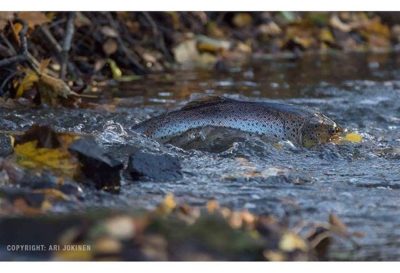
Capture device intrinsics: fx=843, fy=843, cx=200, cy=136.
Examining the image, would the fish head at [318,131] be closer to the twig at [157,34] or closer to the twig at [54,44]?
the twig at [54,44]

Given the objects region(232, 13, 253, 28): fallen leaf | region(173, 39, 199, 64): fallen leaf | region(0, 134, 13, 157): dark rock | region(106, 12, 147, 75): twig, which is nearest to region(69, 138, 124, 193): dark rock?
region(0, 134, 13, 157): dark rock

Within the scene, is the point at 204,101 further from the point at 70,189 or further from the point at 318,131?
the point at 70,189

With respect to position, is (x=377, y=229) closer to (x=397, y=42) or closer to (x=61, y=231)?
(x=61, y=231)

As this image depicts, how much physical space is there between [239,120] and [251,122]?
2.2 inches

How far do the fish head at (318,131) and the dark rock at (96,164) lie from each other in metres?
1.18

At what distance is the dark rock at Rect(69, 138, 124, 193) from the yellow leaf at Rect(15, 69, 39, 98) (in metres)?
1.98

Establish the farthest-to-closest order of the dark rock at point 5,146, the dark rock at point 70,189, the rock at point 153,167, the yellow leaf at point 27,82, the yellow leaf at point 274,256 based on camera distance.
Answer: the yellow leaf at point 27,82
the dark rock at point 5,146
the rock at point 153,167
the dark rock at point 70,189
the yellow leaf at point 274,256

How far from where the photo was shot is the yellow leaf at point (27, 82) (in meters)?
4.75

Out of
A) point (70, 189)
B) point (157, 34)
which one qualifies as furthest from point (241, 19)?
point (70, 189)

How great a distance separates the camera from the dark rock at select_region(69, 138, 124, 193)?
2.82 metres

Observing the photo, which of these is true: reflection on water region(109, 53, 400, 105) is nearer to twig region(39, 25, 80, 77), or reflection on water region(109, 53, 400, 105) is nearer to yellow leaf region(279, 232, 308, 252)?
twig region(39, 25, 80, 77)

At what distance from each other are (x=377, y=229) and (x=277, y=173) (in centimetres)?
67

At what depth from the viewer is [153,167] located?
3080 mm

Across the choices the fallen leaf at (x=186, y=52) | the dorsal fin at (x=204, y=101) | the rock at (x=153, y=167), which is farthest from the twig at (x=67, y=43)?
the rock at (x=153, y=167)
